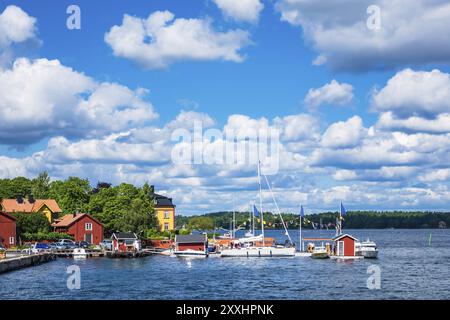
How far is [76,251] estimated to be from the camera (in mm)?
113188

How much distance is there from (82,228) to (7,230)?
1741 cm

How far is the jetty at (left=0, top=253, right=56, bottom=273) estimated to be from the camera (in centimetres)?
8240

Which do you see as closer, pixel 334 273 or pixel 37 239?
pixel 334 273

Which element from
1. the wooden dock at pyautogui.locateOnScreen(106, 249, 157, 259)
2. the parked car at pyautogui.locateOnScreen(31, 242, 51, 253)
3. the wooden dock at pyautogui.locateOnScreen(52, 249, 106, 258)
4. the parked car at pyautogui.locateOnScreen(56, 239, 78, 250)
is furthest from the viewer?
the parked car at pyautogui.locateOnScreen(56, 239, 78, 250)

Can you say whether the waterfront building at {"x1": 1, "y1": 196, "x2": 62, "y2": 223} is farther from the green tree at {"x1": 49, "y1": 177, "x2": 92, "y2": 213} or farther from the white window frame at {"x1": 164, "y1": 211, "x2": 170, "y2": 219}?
the white window frame at {"x1": 164, "y1": 211, "x2": 170, "y2": 219}

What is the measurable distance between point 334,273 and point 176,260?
35429 mm

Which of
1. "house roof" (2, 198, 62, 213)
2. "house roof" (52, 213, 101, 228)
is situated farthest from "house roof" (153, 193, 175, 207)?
"house roof" (52, 213, 101, 228)

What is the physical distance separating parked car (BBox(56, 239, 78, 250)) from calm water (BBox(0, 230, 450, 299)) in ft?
57.8

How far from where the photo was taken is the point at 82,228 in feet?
440

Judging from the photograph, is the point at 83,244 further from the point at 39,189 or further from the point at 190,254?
the point at 39,189

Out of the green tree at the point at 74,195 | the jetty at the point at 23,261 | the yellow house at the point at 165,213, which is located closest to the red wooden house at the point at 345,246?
the jetty at the point at 23,261

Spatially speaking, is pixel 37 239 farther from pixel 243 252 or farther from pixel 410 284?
pixel 410 284

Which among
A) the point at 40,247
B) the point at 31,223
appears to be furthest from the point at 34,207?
the point at 40,247
